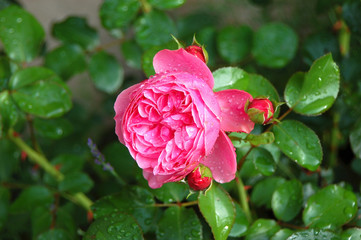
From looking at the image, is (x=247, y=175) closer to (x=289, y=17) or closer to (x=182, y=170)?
(x=182, y=170)

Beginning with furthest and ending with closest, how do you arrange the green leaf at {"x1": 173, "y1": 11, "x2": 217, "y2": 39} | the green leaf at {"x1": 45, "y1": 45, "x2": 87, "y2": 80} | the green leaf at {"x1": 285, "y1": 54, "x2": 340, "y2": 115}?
1. the green leaf at {"x1": 173, "y1": 11, "x2": 217, "y2": 39}
2. the green leaf at {"x1": 45, "y1": 45, "x2": 87, "y2": 80}
3. the green leaf at {"x1": 285, "y1": 54, "x2": 340, "y2": 115}

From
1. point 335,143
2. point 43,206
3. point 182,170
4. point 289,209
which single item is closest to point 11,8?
point 43,206

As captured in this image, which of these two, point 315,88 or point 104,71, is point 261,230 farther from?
point 104,71

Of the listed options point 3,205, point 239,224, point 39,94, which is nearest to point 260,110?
point 239,224

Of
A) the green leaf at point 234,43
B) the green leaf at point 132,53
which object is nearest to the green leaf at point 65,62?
the green leaf at point 132,53

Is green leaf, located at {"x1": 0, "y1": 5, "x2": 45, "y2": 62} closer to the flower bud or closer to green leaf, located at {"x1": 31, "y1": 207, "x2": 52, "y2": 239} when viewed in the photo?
green leaf, located at {"x1": 31, "y1": 207, "x2": 52, "y2": 239}

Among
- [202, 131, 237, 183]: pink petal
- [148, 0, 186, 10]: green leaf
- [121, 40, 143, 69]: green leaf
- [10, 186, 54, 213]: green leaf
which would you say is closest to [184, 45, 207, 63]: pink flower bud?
[202, 131, 237, 183]: pink petal

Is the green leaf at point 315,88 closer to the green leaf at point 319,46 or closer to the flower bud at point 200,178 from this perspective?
the flower bud at point 200,178
